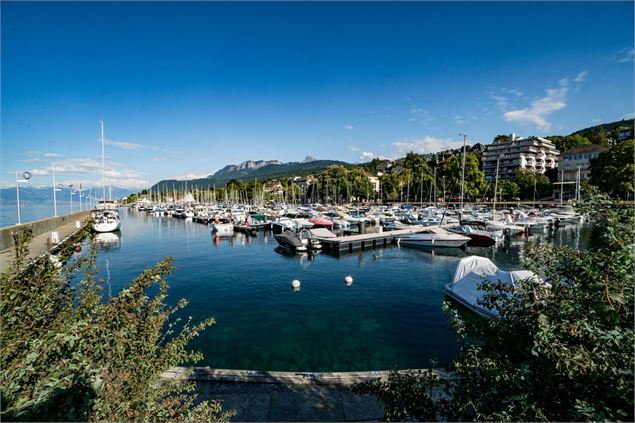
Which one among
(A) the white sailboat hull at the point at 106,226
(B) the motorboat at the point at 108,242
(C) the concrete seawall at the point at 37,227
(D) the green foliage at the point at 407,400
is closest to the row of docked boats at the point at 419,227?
(B) the motorboat at the point at 108,242

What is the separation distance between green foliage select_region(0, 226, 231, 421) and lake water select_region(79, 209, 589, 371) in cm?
655

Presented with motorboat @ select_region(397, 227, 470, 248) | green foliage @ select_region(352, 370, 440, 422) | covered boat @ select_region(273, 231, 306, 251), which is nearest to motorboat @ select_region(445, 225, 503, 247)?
motorboat @ select_region(397, 227, 470, 248)

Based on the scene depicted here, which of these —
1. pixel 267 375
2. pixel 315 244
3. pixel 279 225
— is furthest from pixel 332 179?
pixel 267 375

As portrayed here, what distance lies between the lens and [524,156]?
117000mm

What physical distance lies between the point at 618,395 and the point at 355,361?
10.7m

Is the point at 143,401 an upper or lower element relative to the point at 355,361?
upper

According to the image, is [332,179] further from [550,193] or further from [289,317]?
[289,317]

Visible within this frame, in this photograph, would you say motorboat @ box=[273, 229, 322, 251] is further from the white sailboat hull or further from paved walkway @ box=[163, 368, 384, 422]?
the white sailboat hull

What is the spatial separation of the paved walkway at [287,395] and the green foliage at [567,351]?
12.3 ft

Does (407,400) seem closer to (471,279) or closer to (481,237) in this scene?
(471,279)

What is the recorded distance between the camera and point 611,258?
10.7 ft

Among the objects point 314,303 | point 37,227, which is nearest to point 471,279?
point 314,303

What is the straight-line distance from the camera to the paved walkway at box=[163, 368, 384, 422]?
24.1 ft

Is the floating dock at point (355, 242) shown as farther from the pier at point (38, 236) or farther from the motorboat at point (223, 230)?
the pier at point (38, 236)
